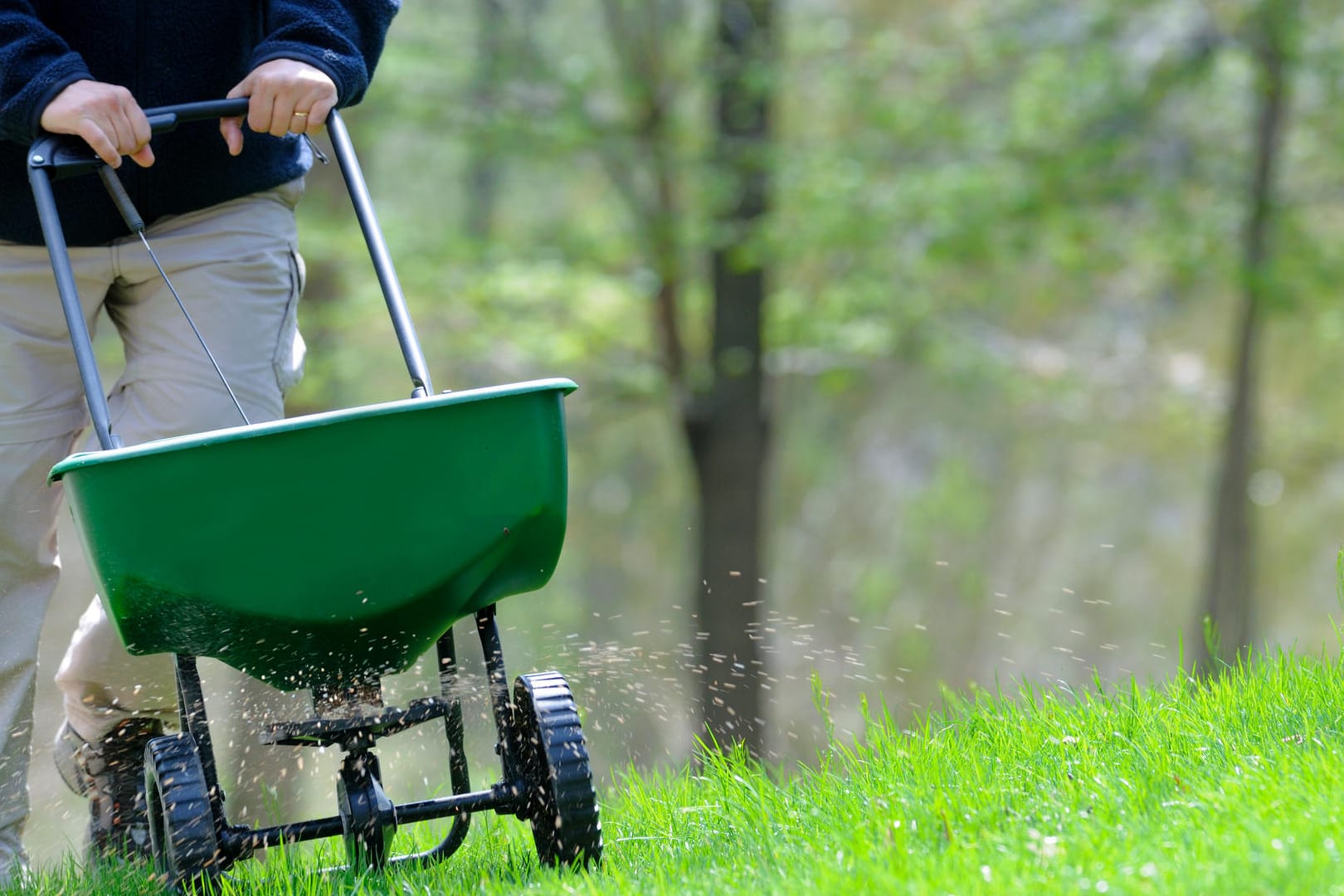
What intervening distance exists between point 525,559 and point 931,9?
33.7 ft

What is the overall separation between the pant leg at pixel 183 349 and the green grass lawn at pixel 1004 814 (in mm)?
377

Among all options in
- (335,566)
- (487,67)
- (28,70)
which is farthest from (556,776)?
(487,67)

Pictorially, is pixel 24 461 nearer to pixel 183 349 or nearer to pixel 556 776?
pixel 183 349

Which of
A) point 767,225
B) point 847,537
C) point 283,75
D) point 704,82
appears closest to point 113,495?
point 283,75

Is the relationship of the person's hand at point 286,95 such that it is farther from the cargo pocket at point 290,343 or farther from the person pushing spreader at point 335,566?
the cargo pocket at point 290,343

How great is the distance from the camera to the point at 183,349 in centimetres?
283

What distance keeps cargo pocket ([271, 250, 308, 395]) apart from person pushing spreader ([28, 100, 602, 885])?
1.37 feet

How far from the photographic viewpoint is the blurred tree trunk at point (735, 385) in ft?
30.2

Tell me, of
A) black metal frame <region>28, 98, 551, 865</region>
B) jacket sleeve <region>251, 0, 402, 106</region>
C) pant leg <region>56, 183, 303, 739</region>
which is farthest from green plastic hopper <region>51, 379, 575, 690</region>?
jacket sleeve <region>251, 0, 402, 106</region>

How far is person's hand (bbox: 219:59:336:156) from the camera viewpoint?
2574mm

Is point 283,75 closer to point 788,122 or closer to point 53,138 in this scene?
point 53,138

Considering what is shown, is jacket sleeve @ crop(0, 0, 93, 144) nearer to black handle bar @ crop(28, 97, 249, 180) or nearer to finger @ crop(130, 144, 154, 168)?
black handle bar @ crop(28, 97, 249, 180)

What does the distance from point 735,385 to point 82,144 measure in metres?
6.82

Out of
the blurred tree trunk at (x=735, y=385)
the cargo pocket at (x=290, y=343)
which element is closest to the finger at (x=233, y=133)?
the cargo pocket at (x=290, y=343)
